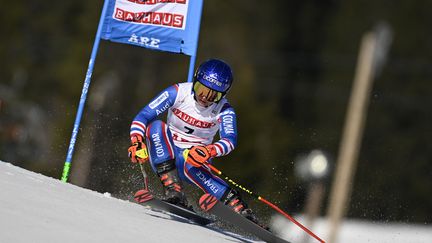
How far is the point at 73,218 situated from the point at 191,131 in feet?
9.32

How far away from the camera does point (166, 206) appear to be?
10562 mm

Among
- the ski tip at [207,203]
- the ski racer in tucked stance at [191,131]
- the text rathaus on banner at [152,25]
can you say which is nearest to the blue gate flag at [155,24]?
the text rathaus on banner at [152,25]

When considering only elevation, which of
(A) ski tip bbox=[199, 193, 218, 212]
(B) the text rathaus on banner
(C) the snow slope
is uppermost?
(B) the text rathaus on banner

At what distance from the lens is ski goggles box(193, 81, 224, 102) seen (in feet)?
35.3

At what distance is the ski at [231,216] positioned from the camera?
10.2 m

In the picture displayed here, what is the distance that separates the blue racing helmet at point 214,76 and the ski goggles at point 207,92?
0.04 metres

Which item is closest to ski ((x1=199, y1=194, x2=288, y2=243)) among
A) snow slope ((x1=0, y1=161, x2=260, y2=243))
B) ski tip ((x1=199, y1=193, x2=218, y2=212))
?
ski tip ((x1=199, y1=193, x2=218, y2=212))

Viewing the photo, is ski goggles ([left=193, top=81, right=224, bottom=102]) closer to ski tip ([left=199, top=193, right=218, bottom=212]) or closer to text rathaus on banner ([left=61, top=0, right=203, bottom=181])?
ski tip ([left=199, top=193, right=218, bottom=212])

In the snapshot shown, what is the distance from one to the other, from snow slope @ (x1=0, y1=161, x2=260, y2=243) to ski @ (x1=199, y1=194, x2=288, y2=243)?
0.50 feet

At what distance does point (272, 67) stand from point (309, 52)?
6029 mm

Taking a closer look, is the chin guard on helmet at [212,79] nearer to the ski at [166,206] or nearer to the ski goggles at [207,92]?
the ski goggles at [207,92]

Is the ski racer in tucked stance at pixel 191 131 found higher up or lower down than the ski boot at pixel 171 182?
higher up

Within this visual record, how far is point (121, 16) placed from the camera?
12.3 m

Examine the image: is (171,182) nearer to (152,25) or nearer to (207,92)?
(207,92)
